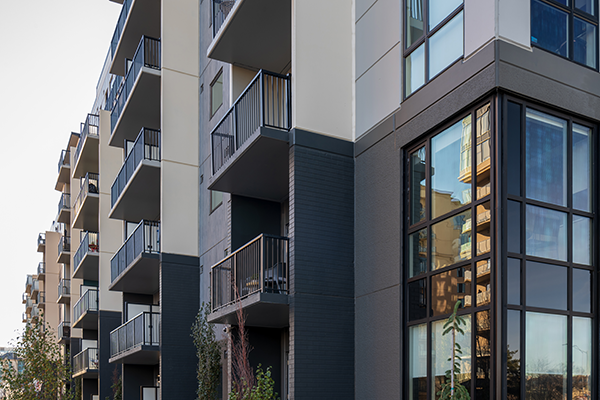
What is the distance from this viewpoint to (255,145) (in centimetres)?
1301

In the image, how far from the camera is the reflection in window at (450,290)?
926cm

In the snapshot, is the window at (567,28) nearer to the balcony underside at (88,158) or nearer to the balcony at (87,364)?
the balcony at (87,364)

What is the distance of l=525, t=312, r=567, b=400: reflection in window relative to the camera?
28.3ft

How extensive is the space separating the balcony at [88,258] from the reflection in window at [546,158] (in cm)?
2708

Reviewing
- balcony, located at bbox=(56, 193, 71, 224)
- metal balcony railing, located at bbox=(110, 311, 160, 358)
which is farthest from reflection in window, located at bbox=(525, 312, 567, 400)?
balcony, located at bbox=(56, 193, 71, 224)

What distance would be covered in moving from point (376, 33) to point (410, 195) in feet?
11.9

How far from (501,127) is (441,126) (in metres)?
1.49

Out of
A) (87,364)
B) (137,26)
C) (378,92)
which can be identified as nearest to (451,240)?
(378,92)

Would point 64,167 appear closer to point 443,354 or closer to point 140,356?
point 140,356

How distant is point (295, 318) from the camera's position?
38.2ft

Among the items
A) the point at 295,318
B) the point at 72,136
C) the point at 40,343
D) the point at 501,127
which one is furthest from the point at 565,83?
the point at 72,136

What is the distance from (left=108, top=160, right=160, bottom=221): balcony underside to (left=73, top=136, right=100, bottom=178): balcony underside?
11272 millimetres

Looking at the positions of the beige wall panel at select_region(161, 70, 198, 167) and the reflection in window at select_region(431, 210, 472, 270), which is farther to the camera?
the beige wall panel at select_region(161, 70, 198, 167)

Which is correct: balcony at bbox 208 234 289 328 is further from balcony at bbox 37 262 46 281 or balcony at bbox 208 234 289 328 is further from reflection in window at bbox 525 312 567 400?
balcony at bbox 37 262 46 281
